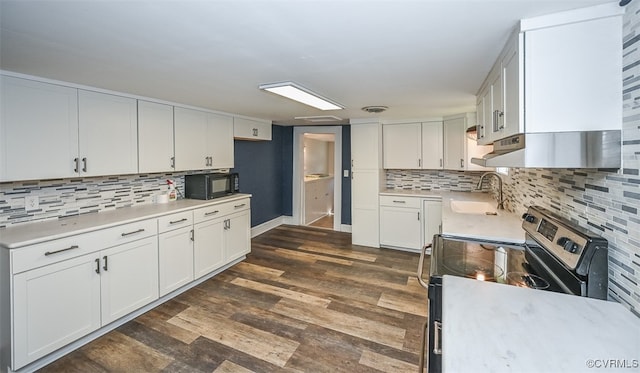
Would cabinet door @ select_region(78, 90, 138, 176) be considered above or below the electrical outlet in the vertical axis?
above

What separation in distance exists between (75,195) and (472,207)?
3.91m

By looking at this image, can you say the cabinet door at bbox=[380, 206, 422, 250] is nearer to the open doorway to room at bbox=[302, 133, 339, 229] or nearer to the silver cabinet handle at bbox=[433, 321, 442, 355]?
the open doorway to room at bbox=[302, 133, 339, 229]

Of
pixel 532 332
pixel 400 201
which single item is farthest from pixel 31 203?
pixel 400 201

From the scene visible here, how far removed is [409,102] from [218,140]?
2.39 m

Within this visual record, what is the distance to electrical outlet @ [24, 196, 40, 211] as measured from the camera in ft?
7.77

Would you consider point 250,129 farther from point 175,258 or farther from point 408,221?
point 408,221

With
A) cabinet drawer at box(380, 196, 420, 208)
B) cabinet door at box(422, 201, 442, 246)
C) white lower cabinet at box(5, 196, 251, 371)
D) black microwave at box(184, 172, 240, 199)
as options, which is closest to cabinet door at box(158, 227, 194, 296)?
white lower cabinet at box(5, 196, 251, 371)

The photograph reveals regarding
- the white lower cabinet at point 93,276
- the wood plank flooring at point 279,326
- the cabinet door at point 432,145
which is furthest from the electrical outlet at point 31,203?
the cabinet door at point 432,145

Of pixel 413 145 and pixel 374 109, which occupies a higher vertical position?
pixel 374 109

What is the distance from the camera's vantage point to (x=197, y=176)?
11.9 feet

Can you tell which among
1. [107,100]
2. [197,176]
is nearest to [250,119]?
[197,176]

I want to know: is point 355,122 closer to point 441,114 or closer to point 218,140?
point 441,114

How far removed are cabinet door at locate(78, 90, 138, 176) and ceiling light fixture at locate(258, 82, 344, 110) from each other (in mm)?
1385

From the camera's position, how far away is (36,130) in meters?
2.20
